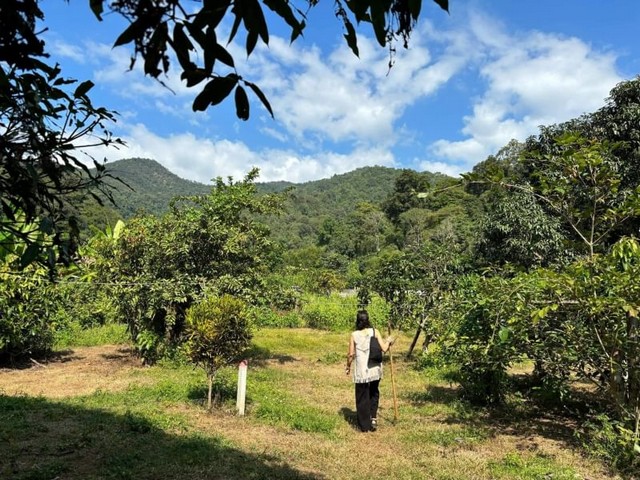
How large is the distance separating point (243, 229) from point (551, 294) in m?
7.20

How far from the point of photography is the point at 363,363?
6.40 meters

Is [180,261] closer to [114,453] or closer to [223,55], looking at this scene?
[114,453]

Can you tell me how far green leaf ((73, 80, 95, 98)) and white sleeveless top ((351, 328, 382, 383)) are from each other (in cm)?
502

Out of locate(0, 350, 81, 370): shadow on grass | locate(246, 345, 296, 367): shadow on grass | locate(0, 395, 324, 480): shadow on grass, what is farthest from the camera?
locate(246, 345, 296, 367): shadow on grass

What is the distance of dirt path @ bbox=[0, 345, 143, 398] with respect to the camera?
8392mm

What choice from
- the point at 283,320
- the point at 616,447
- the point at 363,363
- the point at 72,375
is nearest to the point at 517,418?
the point at 616,447

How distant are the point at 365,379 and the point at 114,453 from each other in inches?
121

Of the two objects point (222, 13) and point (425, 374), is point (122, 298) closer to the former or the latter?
point (425, 374)

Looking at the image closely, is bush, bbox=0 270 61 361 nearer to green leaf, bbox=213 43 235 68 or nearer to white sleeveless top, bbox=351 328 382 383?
white sleeveless top, bbox=351 328 382 383

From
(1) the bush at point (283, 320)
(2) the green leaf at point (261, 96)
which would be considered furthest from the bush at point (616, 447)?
(1) the bush at point (283, 320)

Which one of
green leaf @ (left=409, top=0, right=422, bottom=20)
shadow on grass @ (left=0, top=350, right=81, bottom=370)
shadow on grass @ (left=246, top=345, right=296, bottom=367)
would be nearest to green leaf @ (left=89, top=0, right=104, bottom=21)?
green leaf @ (left=409, top=0, right=422, bottom=20)

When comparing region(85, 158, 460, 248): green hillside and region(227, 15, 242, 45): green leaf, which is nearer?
region(227, 15, 242, 45): green leaf

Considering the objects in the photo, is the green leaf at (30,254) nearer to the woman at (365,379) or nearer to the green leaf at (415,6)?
the green leaf at (415,6)

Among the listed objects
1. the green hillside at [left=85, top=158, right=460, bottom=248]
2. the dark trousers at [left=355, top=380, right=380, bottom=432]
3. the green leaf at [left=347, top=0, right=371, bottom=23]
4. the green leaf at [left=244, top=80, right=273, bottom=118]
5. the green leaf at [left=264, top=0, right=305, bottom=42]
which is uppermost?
the green hillside at [left=85, top=158, right=460, bottom=248]
